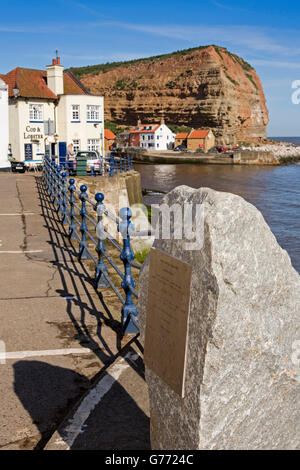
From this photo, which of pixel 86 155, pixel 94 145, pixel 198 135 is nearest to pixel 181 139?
pixel 198 135

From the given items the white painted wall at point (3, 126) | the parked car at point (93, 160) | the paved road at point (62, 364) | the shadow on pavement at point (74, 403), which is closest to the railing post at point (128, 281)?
the paved road at point (62, 364)

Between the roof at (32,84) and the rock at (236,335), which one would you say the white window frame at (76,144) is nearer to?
the roof at (32,84)

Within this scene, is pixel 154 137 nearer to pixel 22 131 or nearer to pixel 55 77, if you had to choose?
pixel 55 77

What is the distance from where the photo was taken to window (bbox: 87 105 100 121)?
43.1m

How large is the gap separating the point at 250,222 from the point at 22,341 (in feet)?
10.3


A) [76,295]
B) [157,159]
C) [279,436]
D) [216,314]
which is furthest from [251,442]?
[157,159]

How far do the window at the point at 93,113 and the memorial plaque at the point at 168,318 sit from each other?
41.9 meters

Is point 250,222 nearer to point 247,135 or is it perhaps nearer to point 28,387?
point 28,387

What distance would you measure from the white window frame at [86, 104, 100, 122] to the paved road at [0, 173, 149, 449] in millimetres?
36859

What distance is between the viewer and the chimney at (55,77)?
42.0 meters

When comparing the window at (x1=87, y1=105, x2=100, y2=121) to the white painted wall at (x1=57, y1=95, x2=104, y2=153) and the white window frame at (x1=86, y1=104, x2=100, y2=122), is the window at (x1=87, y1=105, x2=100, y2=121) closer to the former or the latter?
the white window frame at (x1=86, y1=104, x2=100, y2=122)

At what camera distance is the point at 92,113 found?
143 ft

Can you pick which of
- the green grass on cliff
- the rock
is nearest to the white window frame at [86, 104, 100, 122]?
the rock

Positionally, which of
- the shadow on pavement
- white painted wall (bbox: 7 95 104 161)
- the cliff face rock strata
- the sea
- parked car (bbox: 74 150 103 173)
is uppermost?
the cliff face rock strata
